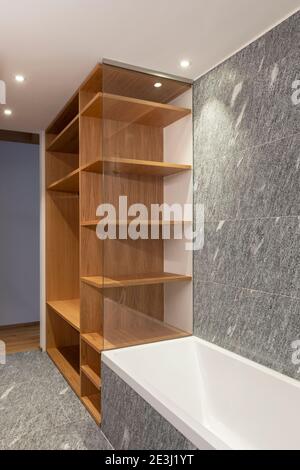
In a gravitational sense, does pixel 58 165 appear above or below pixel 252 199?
above

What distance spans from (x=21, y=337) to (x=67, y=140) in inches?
103

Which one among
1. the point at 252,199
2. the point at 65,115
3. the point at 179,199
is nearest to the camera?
the point at 252,199

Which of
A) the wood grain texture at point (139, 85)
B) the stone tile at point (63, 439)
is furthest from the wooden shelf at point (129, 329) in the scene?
the wood grain texture at point (139, 85)

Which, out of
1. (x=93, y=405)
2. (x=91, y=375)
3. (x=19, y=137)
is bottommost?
(x=93, y=405)

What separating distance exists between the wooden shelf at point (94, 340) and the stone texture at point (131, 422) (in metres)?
0.19

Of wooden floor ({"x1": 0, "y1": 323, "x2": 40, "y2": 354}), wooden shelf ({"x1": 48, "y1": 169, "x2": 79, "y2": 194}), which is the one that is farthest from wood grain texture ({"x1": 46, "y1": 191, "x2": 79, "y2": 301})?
wooden floor ({"x1": 0, "y1": 323, "x2": 40, "y2": 354})

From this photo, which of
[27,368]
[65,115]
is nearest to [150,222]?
[65,115]

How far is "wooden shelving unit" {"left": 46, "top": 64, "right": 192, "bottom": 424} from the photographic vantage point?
2.49 m

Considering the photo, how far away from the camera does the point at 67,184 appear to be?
3.50 m

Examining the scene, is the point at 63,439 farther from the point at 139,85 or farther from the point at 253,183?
the point at 139,85

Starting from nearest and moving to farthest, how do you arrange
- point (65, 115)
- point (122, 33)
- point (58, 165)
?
point (122, 33) < point (65, 115) < point (58, 165)

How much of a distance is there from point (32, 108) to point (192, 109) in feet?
4.99

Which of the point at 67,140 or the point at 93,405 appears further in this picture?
the point at 67,140
